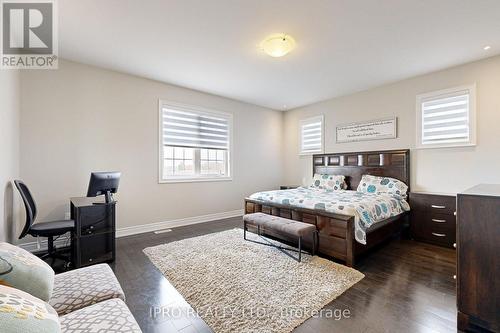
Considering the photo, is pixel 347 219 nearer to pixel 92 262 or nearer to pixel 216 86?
pixel 92 262

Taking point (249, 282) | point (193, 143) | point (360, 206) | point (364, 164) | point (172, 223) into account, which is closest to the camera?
point (249, 282)

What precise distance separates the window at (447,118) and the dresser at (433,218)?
0.95 metres

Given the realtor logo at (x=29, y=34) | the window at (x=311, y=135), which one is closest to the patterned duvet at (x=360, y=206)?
the window at (x=311, y=135)

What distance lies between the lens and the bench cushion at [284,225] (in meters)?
2.71

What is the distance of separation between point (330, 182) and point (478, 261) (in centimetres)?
318

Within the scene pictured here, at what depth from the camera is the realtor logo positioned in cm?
223

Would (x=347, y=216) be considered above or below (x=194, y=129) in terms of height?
below

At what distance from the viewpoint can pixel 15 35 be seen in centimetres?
263

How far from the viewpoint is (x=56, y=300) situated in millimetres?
1230

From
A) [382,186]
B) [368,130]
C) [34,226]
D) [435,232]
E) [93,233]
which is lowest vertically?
[435,232]

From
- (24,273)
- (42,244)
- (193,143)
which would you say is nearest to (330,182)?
(193,143)

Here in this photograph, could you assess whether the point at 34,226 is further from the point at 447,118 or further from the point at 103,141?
the point at 447,118

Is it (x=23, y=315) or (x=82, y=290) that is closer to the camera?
(x=23, y=315)

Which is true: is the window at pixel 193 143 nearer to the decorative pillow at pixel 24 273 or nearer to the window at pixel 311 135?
the window at pixel 311 135
